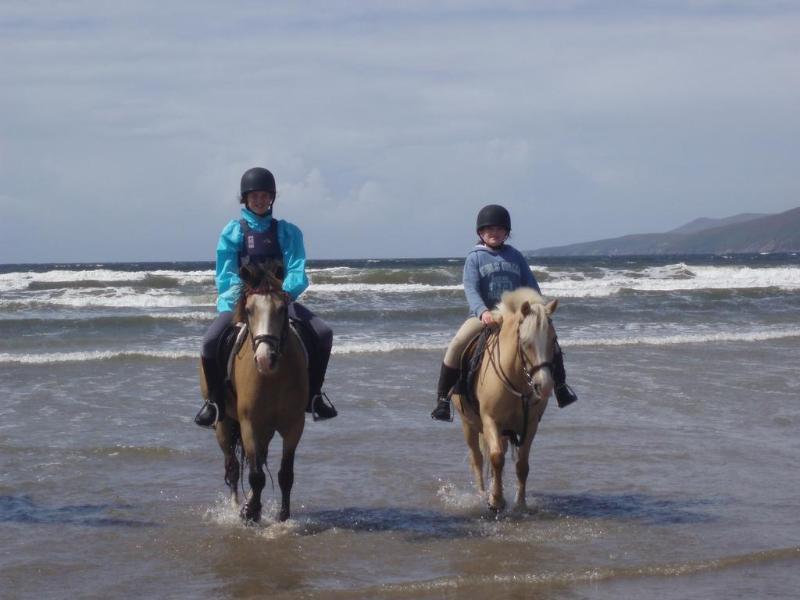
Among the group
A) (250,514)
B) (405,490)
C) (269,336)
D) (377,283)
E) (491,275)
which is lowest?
(405,490)

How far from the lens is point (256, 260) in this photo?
7.05 metres

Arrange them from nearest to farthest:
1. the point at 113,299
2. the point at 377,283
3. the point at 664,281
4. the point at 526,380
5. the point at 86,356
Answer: the point at 526,380
the point at 86,356
the point at 113,299
the point at 377,283
the point at 664,281

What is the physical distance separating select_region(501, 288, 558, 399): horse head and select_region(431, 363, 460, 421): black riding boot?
1.03m

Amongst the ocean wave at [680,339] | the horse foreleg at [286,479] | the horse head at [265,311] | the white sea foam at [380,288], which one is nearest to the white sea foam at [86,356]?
the ocean wave at [680,339]

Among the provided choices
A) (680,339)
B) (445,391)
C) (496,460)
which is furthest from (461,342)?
(680,339)

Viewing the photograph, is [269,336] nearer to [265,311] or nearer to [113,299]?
[265,311]

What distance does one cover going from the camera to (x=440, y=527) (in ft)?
23.1

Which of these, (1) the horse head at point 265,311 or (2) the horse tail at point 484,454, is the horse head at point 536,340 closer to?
(2) the horse tail at point 484,454

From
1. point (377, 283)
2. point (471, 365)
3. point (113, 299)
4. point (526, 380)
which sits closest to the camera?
point (526, 380)

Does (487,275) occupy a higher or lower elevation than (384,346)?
higher

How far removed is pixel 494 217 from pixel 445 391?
4.65ft

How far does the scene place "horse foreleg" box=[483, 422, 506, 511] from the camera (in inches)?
279

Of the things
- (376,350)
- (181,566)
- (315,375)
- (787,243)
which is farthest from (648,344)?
(787,243)

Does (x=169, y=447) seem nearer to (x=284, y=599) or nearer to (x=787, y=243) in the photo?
(x=284, y=599)
